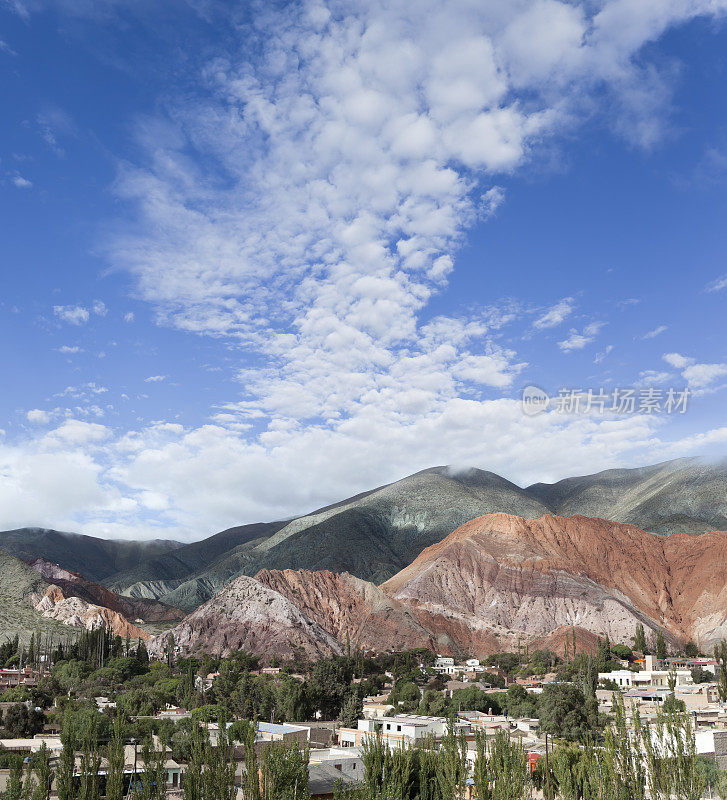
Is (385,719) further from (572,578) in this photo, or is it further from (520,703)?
(572,578)

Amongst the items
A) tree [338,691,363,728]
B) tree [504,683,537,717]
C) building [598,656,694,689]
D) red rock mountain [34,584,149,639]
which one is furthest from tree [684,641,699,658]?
red rock mountain [34,584,149,639]

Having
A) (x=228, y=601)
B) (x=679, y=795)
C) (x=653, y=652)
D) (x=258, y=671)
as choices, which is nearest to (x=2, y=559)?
Result: (x=228, y=601)

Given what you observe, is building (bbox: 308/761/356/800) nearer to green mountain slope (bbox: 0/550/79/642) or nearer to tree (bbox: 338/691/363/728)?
tree (bbox: 338/691/363/728)

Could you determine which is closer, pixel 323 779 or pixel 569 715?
pixel 323 779

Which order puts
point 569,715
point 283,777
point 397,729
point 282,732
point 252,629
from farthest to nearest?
point 252,629 < point 569,715 < point 397,729 < point 282,732 < point 283,777

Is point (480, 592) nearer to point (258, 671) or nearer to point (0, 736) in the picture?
point (258, 671)

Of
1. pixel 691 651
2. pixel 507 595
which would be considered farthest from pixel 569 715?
pixel 507 595

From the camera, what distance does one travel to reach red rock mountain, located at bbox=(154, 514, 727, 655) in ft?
405

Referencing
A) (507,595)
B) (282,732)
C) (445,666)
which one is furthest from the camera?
(507,595)

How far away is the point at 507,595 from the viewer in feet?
460

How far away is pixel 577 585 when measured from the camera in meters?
139

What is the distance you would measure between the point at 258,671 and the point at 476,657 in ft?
129

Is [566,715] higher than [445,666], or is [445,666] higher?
[566,715]

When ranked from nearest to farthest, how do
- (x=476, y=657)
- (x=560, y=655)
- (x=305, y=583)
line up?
(x=560, y=655) → (x=476, y=657) → (x=305, y=583)
